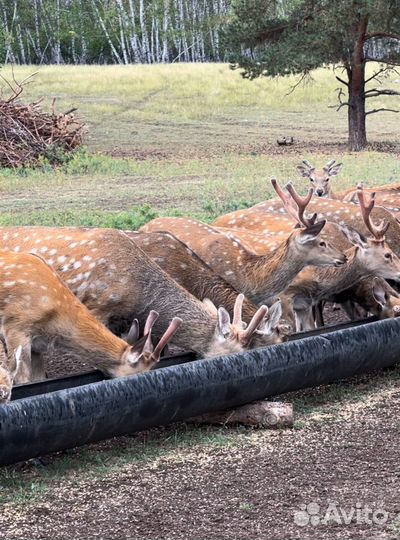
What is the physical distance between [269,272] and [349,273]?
0.71 meters

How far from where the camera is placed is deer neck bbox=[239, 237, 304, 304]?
797cm

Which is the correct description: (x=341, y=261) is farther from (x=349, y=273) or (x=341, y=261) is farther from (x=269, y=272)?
(x=269, y=272)

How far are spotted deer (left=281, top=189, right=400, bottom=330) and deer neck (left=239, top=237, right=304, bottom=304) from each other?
0.98ft

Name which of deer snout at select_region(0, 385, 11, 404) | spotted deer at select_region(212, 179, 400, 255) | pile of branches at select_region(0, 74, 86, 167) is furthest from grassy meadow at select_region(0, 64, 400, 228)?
deer snout at select_region(0, 385, 11, 404)

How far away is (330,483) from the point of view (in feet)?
17.7

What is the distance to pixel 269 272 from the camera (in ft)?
26.2

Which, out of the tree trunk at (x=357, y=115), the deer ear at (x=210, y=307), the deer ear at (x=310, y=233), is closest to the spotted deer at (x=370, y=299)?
the deer ear at (x=310, y=233)

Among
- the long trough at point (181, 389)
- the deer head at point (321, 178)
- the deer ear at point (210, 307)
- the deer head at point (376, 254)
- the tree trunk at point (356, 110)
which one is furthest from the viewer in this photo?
the tree trunk at point (356, 110)

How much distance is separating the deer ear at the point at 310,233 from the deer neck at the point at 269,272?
0.10 meters

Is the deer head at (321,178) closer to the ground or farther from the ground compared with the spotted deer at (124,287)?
closer to the ground

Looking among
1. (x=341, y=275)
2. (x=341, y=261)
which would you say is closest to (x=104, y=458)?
(x=341, y=261)

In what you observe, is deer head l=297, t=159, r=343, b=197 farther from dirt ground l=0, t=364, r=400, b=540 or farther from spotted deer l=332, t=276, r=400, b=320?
dirt ground l=0, t=364, r=400, b=540

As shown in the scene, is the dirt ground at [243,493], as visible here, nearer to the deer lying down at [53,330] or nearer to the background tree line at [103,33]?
the deer lying down at [53,330]

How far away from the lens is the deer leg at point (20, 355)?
20.1 ft
